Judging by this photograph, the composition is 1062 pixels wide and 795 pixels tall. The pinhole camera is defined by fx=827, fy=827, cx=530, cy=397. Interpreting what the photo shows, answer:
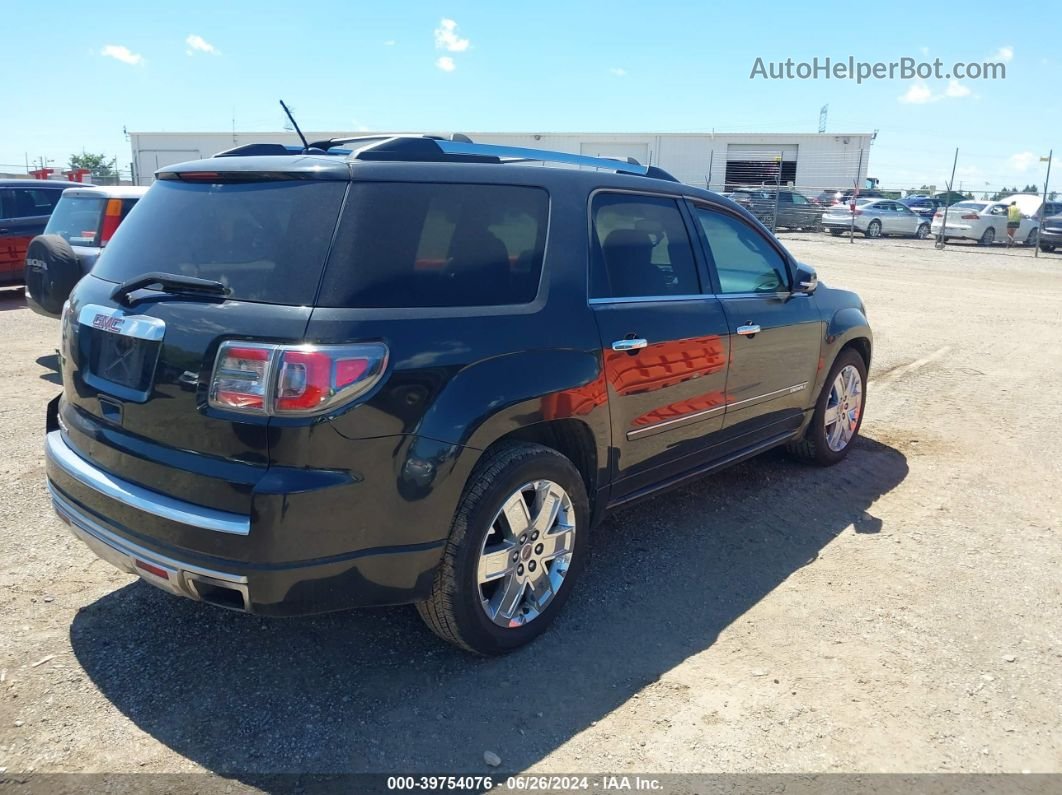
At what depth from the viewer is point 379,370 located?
2.66m

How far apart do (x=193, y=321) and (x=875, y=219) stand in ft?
100

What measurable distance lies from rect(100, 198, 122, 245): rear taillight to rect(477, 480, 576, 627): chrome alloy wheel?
6681 mm

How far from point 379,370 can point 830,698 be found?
6.72 ft

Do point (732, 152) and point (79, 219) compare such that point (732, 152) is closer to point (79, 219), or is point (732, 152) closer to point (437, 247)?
point (79, 219)

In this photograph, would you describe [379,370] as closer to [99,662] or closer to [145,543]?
[145,543]

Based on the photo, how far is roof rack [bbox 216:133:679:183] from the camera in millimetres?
3029

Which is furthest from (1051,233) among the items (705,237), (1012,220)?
(705,237)

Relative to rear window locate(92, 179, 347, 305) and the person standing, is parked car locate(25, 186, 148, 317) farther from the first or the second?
the person standing

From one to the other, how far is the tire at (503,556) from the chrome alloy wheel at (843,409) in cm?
269

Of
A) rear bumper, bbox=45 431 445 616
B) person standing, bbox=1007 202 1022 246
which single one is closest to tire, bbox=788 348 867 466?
rear bumper, bbox=45 431 445 616

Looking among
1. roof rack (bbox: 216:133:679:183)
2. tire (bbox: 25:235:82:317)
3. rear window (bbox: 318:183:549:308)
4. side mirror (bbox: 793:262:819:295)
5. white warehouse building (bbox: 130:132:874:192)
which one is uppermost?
white warehouse building (bbox: 130:132:874:192)

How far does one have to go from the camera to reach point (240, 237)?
2881mm

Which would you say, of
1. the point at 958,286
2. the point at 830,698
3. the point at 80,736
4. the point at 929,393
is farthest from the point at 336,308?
the point at 958,286

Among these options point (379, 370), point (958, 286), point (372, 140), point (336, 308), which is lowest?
point (958, 286)
